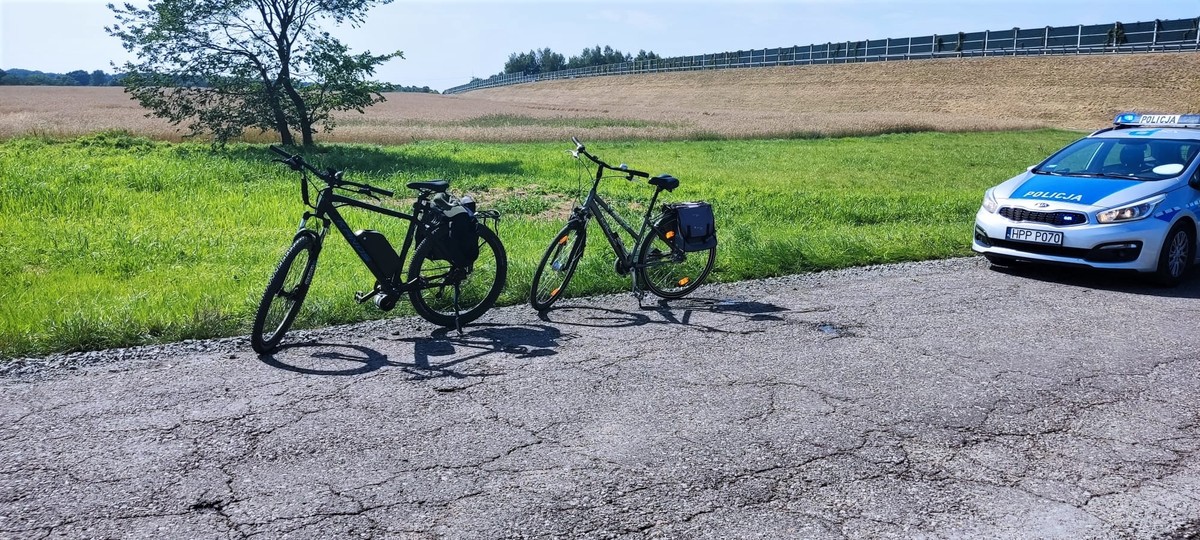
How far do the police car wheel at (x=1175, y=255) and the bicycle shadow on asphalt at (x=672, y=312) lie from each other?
4003 millimetres

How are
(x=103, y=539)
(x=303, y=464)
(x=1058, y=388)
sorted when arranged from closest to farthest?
1. (x=103, y=539)
2. (x=303, y=464)
3. (x=1058, y=388)

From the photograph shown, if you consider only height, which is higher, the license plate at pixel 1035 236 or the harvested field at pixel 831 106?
the harvested field at pixel 831 106

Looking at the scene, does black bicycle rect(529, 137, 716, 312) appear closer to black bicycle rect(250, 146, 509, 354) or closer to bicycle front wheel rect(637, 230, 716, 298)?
bicycle front wheel rect(637, 230, 716, 298)

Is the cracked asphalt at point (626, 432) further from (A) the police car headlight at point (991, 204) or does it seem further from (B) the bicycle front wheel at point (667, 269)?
(A) the police car headlight at point (991, 204)

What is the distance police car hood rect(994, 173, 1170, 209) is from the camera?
29.9 ft

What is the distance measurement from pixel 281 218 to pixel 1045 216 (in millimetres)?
9829

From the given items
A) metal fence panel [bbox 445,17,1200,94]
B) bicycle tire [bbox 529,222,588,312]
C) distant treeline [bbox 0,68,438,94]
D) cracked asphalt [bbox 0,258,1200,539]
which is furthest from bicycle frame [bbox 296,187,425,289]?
distant treeline [bbox 0,68,438,94]

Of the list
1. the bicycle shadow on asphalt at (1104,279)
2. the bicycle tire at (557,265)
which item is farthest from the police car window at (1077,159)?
the bicycle tire at (557,265)

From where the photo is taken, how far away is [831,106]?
5878 cm

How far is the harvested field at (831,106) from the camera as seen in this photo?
3606 cm

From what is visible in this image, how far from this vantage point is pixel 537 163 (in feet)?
76.3

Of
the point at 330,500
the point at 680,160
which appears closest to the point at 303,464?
the point at 330,500

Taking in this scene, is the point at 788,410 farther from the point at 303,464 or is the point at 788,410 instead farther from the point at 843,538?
the point at 303,464

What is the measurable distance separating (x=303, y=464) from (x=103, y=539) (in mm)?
931
